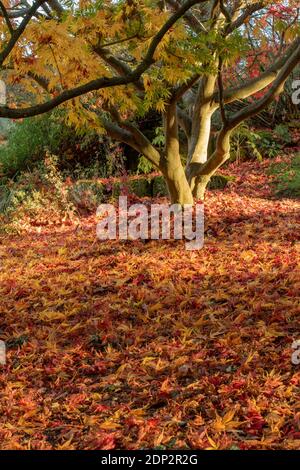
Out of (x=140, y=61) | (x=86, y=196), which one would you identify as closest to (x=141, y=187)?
(x=86, y=196)

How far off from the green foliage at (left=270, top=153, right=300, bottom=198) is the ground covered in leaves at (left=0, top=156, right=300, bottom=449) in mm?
2037

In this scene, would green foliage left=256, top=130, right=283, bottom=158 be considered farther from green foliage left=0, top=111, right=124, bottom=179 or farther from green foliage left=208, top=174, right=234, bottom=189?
green foliage left=0, top=111, right=124, bottom=179

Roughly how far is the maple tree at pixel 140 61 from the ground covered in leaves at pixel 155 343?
1370 mm

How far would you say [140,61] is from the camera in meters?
4.66

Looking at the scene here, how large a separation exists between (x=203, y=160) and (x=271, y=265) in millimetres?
2805

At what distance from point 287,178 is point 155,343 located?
19.4 feet

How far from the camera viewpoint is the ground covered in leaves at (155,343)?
2729mm

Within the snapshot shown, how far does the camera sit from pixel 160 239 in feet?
20.1

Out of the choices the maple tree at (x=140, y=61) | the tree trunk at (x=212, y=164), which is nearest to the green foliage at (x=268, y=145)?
the maple tree at (x=140, y=61)

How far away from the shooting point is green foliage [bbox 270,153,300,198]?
27.2ft

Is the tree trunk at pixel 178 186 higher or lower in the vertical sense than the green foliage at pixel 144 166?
lower

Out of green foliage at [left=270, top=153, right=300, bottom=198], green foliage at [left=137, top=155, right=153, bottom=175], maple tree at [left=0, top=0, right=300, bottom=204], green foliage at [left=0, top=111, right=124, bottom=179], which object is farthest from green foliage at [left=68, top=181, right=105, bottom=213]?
green foliage at [left=270, top=153, right=300, bottom=198]

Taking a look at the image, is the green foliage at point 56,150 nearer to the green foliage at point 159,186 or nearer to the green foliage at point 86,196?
the green foliage at point 86,196

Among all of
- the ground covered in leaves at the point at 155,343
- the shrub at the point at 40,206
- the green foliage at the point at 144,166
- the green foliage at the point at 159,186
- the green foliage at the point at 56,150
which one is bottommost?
the ground covered in leaves at the point at 155,343
